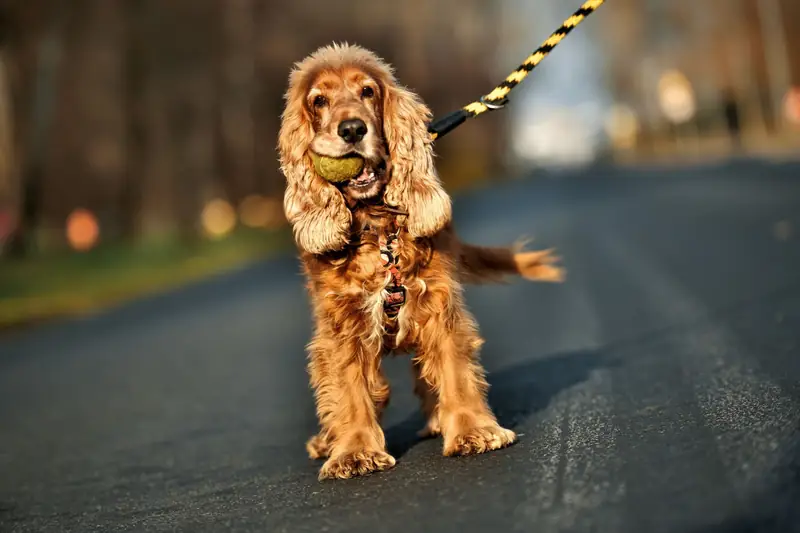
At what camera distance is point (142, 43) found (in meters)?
36.8

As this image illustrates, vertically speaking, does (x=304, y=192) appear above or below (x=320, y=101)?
below

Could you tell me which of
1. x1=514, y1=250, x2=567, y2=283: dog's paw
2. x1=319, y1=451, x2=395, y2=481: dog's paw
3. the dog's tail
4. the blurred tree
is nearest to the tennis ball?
the dog's tail

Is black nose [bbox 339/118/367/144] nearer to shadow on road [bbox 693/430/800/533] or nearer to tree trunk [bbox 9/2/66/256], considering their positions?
shadow on road [bbox 693/430/800/533]

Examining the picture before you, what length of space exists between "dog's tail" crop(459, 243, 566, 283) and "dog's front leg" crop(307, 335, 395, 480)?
91 centimetres

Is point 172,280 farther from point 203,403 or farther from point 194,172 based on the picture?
point 194,172

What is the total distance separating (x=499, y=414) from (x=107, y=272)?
1832cm

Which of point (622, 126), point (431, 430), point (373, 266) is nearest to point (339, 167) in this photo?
point (373, 266)

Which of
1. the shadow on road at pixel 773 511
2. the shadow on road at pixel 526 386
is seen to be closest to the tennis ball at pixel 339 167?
the shadow on road at pixel 526 386

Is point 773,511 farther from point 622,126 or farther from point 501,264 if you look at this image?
point 622,126

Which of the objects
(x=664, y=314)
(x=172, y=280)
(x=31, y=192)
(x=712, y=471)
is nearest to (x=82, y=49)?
(x=31, y=192)

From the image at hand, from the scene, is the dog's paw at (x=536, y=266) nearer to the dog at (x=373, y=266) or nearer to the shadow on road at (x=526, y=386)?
the shadow on road at (x=526, y=386)

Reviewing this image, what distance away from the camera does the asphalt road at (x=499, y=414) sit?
4.64 meters

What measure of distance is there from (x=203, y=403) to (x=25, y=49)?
23329 millimetres

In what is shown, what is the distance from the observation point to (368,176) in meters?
5.74
